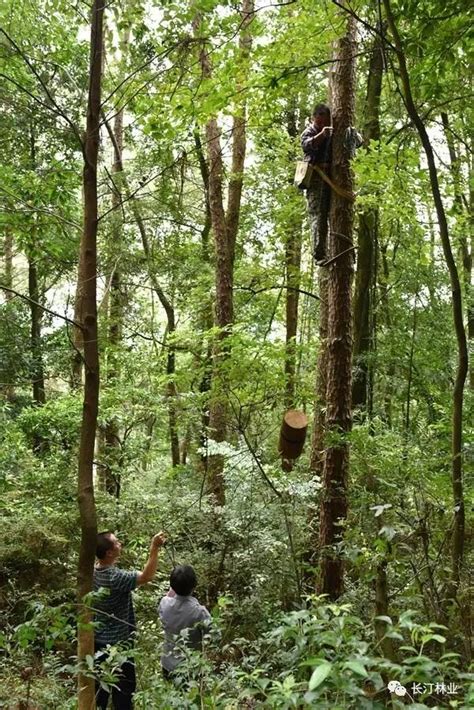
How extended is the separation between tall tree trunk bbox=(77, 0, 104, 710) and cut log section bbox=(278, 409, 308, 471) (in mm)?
3521

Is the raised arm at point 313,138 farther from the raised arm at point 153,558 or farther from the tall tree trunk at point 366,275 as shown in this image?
the raised arm at point 153,558

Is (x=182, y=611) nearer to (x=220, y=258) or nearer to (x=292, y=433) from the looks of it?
(x=292, y=433)

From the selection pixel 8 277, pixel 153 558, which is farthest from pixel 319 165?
pixel 8 277

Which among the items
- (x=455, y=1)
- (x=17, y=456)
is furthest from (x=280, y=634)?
(x=17, y=456)

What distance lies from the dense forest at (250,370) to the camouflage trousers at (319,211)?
26 cm

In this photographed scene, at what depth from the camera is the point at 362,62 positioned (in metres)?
9.15

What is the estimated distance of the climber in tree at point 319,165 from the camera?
5.50 meters

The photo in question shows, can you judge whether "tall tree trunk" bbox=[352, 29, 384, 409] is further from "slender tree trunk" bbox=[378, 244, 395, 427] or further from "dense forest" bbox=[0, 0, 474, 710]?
"slender tree trunk" bbox=[378, 244, 395, 427]

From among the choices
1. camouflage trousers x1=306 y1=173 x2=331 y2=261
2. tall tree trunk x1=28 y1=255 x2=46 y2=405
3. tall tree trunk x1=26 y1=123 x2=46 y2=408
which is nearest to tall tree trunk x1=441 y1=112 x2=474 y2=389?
camouflage trousers x1=306 y1=173 x2=331 y2=261

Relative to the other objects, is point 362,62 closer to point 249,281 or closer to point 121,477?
point 249,281

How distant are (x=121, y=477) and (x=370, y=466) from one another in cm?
621

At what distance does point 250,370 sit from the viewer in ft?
22.3

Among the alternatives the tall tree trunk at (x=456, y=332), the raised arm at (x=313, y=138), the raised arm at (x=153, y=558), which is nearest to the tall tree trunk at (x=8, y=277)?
the raised arm at (x=313, y=138)

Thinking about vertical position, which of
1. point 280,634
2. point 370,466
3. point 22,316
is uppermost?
point 22,316
